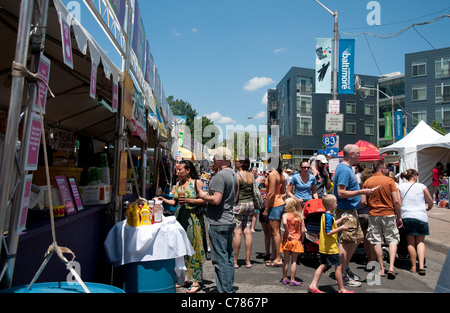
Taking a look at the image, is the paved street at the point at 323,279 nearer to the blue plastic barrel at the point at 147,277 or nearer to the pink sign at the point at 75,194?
the blue plastic barrel at the point at 147,277

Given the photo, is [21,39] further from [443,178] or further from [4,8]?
[443,178]

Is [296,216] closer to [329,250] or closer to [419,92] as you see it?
[329,250]

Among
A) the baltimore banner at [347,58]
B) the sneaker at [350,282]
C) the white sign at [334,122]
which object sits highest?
the baltimore banner at [347,58]

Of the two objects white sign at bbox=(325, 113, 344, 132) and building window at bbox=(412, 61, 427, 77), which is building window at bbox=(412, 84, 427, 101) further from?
white sign at bbox=(325, 113, 344, 132)

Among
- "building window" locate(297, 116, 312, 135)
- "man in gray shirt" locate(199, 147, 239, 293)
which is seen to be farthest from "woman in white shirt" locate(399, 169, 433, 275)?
"building window" locate(297, 116, 312, 135)

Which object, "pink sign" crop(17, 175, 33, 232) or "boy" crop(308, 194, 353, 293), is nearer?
"pink sign" crop(17, 175, 33, 232)

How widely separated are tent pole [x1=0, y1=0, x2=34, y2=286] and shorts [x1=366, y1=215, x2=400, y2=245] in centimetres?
564

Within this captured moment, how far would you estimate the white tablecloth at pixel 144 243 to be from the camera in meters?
3.71

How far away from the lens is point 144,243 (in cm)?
368

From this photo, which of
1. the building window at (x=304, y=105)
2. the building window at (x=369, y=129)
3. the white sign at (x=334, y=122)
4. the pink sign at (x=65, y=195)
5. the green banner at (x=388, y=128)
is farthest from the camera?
the building window at (x=369, y=129)

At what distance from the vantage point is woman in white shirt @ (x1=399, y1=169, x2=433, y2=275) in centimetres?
615

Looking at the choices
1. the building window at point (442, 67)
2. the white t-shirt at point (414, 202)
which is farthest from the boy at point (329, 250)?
the building window at point (442, 67)

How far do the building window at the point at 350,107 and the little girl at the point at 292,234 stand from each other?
45.2 metres
